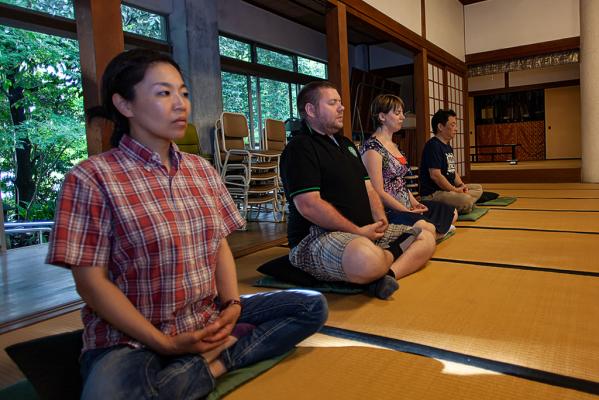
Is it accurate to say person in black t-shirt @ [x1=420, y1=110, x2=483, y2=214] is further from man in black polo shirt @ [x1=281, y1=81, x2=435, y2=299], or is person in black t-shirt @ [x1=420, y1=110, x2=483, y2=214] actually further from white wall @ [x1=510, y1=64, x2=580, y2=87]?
white wall @ [x1=510, y1=64, x2=580, y2=87]

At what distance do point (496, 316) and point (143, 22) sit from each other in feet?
16.6

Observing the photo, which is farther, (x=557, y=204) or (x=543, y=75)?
(x=543, y=75)

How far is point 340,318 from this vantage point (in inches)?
66.2

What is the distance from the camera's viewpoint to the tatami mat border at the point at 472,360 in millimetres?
1127

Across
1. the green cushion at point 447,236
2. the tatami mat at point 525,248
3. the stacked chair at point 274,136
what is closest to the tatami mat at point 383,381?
the tatami mat at point 525,248

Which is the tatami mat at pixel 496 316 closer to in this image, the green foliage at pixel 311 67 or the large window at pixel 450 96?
the large window at pixel 450 96

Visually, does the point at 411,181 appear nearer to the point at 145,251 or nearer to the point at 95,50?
the point at 95,50

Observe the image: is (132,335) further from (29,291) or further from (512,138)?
(512,138)

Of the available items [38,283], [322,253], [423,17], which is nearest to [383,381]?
[322,253]

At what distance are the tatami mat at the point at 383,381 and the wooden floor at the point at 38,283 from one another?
116 centimetres

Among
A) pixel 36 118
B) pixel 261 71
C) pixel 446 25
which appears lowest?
pixel 36 118

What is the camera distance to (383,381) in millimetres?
Result: 1191

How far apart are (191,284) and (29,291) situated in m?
1.61

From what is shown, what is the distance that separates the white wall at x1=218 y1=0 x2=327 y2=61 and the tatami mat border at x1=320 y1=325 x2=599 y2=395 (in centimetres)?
549
